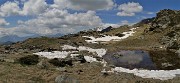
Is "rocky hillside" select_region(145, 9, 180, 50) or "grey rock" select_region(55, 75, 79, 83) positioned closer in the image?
"grey rock" select_region(55, 75, 79, 83)

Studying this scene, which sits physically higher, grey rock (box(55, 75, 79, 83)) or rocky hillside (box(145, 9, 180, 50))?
rocky hillside (box(145, 9, 180, 50))

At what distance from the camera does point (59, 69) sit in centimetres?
4084

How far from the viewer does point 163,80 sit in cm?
3644

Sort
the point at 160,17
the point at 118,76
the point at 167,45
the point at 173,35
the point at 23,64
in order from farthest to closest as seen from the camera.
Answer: the point at 160,17 → the point at 173,35 → the point at 167,45 → the point at 23,64 → the point at 118,76

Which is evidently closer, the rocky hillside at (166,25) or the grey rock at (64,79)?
the grey rock at (64,79)

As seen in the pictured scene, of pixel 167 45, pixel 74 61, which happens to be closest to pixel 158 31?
pixel 167 45

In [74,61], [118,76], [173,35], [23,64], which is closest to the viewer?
[118,76]

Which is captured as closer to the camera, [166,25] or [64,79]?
[64,79]

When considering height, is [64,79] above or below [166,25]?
below

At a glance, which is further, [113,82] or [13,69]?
[13,69]

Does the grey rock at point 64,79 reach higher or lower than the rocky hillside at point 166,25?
lower

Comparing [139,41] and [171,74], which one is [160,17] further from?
[171,74]

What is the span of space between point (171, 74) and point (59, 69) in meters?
14.8

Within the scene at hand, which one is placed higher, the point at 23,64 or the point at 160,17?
the point at 160,17
